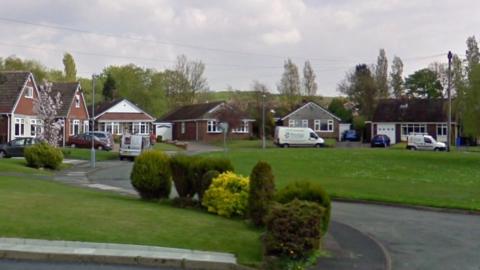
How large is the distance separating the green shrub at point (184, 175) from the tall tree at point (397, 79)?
300ft

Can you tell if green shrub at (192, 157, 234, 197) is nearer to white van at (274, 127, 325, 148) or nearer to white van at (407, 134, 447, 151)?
white van at (407, 134, 447, 151)

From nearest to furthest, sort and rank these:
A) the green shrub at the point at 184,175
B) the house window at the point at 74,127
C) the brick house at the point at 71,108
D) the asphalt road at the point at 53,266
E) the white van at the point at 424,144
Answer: the asphalt road at the point at 53,266
the green shrub at the point at 184,175
the white van at the point at 424,144
the brick house at the point at 71,108
the house window at the point at 74,127

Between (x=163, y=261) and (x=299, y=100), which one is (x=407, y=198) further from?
(x=299, y=100)

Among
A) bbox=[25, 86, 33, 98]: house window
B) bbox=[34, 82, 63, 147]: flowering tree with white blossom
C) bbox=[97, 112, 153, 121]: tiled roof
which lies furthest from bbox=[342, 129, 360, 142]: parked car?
bbox=[34, 82, 63, 147]: flowering tree with white blossom

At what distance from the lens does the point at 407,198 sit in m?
21.2

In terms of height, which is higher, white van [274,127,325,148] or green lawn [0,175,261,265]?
white van [274,127,325,148]

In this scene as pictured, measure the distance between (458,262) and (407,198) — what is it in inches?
420

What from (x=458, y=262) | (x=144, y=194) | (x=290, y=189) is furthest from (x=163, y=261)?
(x=144, y=194)

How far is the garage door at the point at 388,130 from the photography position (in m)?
81.9

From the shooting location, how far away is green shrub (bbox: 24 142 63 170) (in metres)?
34.7

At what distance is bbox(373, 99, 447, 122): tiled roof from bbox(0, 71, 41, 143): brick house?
151ft

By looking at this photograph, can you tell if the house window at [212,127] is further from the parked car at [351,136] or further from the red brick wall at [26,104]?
the red brick wall at [26,104]

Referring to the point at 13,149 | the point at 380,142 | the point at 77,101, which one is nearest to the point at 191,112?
the point at 77,101

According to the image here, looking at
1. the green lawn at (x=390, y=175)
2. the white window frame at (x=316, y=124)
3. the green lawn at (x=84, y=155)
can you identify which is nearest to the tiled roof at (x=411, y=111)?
the white window frame at (x=316, y=124)
